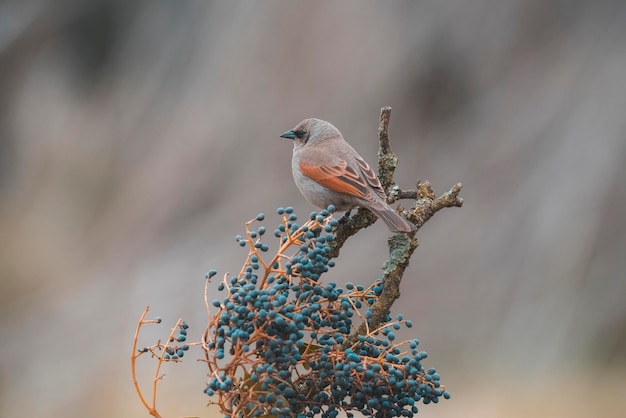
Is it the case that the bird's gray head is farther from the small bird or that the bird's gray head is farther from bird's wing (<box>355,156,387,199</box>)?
bird's wing (<box>355,156,387,199</box>)

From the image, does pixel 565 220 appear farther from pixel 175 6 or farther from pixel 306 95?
pixel 175 6

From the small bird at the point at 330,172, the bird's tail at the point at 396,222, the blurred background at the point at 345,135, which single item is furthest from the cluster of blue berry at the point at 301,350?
the blurred background at the point at 345,135

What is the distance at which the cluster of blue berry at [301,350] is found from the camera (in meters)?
0.89

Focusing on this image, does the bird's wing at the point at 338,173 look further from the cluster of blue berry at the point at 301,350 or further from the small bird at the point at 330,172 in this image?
the cluster of blue berry at the point at 301,350

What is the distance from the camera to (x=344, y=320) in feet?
3.36

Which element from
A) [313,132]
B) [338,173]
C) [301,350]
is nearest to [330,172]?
[338,173]

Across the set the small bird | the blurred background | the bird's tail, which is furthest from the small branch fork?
the blurred background

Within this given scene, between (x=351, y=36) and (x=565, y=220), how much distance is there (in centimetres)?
187

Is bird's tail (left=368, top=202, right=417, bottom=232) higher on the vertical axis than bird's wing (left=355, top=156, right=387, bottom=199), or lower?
lower

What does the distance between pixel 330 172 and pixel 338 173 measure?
26mm

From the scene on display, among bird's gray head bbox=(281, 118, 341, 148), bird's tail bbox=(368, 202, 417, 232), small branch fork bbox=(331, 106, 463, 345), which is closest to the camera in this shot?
small branch fork bbox=(331, 106, 463, 345)

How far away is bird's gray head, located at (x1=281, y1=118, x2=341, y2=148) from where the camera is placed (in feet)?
7.30

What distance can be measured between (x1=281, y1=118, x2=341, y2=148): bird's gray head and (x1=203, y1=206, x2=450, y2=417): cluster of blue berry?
120 cm

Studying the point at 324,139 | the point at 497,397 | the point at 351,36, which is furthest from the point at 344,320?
the point at 351,36
